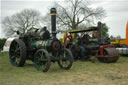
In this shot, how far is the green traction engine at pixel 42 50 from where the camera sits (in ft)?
19.0

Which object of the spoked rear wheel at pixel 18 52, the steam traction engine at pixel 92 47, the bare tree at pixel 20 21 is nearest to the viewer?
the spoked rear wheel at pixel 18 52

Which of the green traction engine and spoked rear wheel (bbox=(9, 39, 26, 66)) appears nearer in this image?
the green traction engine

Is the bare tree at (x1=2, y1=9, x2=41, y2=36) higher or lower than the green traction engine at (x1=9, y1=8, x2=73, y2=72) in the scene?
higher

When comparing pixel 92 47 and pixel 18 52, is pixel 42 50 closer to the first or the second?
pixel 18 52

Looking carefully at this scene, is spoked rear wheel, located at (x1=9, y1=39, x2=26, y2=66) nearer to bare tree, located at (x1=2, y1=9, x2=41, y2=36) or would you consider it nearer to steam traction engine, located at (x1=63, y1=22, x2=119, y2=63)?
steam traction engine, located at (x1=63, y1=22, x2=119, y2=63)

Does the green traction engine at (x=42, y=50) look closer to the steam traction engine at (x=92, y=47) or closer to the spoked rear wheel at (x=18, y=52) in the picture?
the spoked rear wheel at (x=18, y=52)

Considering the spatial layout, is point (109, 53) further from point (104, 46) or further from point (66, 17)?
point (66, 17)

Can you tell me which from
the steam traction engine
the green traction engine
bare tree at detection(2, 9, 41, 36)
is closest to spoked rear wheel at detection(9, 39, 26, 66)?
the green traction engine

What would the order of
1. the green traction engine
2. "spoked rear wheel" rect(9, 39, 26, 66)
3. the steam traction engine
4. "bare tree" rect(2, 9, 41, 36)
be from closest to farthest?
the green traction engine
"spoked rear wheel" rect(9, 39, 26, 66)
the steam traction engine
"bare tree" rect(2, 9, 41, 36)

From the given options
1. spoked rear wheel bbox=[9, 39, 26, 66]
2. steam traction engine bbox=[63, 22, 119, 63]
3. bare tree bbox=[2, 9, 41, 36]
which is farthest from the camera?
bare tree bbox=[2, 9, 41, 36]

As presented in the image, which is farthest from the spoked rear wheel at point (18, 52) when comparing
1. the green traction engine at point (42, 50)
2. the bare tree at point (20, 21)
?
the bare tree at point (20, 21)

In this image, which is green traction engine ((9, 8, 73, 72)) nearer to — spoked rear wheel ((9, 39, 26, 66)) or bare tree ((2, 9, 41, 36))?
spoked rear wheel ((9, 39, 26, 66))

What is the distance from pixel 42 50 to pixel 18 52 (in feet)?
5.20

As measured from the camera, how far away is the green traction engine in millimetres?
5801
